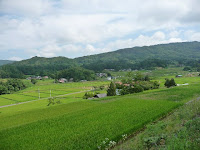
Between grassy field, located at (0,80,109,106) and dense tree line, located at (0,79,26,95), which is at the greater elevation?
dense tree line, located at (0,79,26,95)

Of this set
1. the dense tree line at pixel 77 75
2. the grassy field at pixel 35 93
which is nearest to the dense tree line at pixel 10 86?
the grassy field at pixel 35 93

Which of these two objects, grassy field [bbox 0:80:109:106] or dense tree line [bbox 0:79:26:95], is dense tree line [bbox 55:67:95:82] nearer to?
dense tree line [bbox 0:79:26:95]

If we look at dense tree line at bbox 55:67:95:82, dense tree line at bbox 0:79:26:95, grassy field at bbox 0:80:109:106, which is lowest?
grassy field at bbox 0:80:109:106

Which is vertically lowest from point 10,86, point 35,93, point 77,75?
point 35,93

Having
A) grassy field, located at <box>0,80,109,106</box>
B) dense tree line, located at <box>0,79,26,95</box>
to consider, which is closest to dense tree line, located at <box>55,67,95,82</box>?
dense tree line, located at <box>0,79,26,95</box>

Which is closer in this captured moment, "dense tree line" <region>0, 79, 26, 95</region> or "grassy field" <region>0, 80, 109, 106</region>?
"grassy field" <region>0, 80, 109, 106</region>

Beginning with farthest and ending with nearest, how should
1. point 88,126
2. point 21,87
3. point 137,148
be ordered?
1. point 21,87
2. point 88,126
3. point 137,148

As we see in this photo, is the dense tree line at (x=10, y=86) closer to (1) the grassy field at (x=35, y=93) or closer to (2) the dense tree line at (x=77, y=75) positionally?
(1) the grassy field at (x=35, y=93)

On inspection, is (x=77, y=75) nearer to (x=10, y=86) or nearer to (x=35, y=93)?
(x=10, y=86)

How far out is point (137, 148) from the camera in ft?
28.4

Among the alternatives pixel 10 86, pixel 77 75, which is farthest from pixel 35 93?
pixel 77 75

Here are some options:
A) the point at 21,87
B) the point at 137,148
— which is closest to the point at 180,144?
the point at 137,148

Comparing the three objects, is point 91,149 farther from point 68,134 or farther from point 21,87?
point 21,87

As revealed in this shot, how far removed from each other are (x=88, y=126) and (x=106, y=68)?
17582cm
